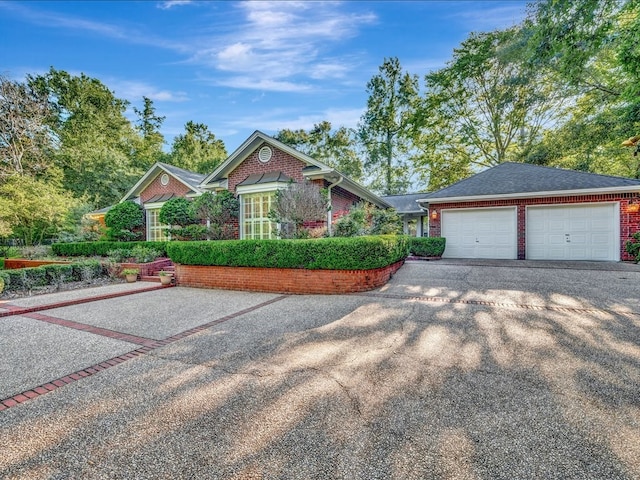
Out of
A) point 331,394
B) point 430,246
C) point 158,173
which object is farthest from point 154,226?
point 331,394

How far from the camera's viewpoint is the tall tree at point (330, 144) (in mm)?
31492

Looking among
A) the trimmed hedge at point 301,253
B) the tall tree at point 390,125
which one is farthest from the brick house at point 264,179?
the tall tree at point 390,125

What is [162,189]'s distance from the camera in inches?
645

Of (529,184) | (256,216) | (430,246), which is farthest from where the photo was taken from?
(430,246)

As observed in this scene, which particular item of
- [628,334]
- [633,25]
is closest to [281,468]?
[628,334]

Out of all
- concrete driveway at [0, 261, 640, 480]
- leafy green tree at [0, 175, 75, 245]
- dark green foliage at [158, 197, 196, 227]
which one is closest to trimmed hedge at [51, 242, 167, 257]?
dark green foliage at [158, 197, 196, 227]

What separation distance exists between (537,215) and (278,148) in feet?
35.7

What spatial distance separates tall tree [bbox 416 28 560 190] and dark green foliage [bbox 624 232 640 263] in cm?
1276

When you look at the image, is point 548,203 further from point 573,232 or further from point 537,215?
point 573,232

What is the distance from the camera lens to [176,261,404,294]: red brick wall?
290 inches

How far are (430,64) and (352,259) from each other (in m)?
24.4

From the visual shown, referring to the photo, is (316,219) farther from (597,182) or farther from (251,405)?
(597,182)

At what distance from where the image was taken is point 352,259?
722 cm

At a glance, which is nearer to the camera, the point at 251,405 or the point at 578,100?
the point at 251,405
